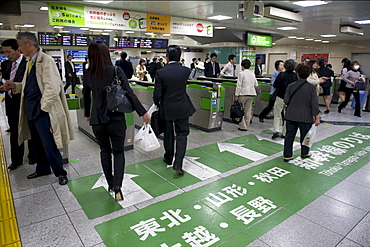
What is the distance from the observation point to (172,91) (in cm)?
318

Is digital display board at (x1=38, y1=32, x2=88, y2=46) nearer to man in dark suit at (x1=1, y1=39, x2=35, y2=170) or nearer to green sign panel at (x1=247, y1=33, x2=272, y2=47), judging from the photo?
man in dark suit at (x1=1, y1=39, x2=35, y2=170)

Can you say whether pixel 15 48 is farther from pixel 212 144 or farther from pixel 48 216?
pixel 212 144

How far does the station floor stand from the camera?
7.43ft

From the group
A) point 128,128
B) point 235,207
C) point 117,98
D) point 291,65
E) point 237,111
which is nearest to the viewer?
point 117,98

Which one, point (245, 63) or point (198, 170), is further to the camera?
point (245, 63)

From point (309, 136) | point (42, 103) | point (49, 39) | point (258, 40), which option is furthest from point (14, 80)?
point (258, 40)

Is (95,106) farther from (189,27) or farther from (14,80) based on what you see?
(189,27)

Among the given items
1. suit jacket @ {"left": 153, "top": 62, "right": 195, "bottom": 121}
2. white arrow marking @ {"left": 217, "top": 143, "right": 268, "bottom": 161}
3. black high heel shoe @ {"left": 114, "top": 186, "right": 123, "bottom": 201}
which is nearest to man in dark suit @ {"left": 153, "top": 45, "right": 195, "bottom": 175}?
suit jacket @ {"left": 153, "top": 62, "right": 195, "bottom": 121}

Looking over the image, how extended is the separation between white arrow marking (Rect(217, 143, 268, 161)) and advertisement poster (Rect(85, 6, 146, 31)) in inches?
155

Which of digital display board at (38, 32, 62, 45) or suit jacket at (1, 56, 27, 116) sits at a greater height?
digital display board at (38, 32, 62, 45)

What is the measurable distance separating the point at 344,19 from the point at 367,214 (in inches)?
294

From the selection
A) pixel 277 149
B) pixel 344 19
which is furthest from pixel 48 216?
pixel 344 19

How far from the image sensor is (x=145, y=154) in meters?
4.22

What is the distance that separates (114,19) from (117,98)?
470cm
